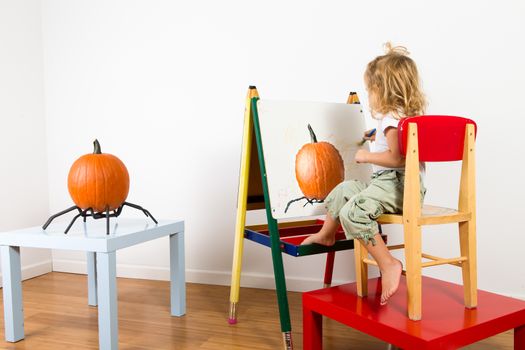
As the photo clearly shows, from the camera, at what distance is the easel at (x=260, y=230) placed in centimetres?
187

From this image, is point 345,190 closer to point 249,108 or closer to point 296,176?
point 296,176

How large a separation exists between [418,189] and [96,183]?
1246 mm

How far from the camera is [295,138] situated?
6.96 feet

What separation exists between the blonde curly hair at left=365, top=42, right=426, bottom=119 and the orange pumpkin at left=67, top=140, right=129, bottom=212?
109cm

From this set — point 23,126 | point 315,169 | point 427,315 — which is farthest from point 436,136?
point 23,126

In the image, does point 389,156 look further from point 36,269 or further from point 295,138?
point 36,269

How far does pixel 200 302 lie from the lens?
2543mm

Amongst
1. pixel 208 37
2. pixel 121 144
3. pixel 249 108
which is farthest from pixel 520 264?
pixel 121 144

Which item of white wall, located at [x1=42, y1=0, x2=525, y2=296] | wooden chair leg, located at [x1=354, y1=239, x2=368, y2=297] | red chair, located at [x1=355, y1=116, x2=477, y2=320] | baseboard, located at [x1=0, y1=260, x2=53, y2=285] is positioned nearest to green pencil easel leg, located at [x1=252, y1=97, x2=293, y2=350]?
wooden chair leg, located at [x1=354, y1=239, x2=368, y2=297]

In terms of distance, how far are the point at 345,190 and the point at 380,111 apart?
317 millimetres

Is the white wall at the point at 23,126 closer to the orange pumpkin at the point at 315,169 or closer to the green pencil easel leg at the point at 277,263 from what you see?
the green pencil easel leg at the point at 277,263

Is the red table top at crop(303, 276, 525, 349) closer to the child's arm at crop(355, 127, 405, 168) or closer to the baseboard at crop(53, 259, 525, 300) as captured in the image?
the child's arm at crop(355, 127, 405, 168)

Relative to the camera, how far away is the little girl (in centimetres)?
165

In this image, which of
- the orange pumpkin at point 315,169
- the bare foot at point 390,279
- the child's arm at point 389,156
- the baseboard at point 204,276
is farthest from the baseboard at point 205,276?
the child's arm at point 389,156
